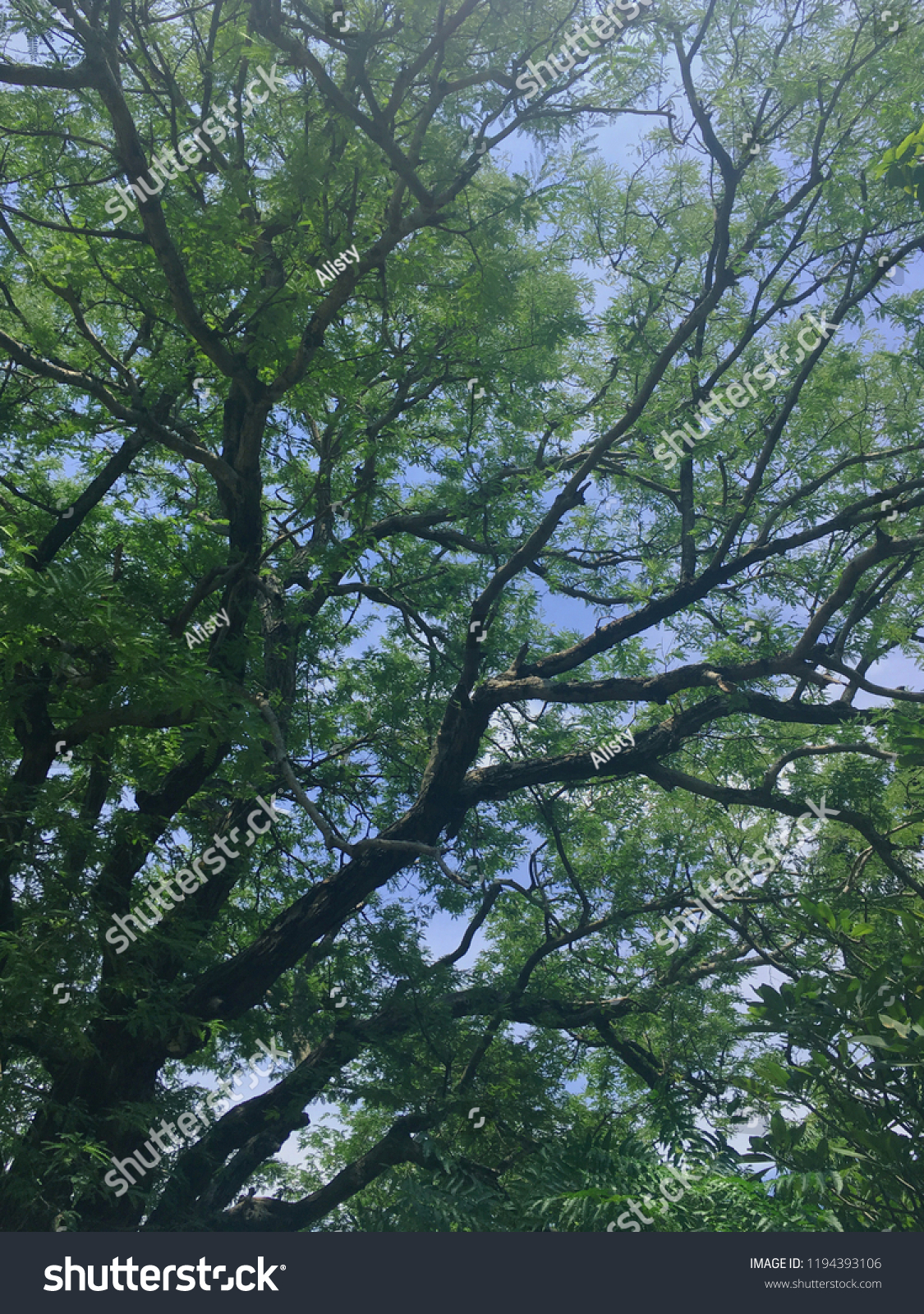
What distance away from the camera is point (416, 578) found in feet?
28.0

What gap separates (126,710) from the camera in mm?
5508

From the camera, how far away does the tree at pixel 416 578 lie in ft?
17.9

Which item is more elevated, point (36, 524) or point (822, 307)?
point (822, 307)

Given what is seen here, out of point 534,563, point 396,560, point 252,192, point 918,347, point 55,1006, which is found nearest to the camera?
point 55,1006

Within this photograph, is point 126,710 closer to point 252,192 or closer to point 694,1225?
point 252,192

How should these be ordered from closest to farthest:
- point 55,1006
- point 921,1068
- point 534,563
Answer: point 921,1068 → point 55,1006 → point 534,563

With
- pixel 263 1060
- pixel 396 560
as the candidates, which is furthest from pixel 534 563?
pixel 263 1060

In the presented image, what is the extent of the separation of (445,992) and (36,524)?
480 centimetres

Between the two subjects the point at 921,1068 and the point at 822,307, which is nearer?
the point at 921,1068

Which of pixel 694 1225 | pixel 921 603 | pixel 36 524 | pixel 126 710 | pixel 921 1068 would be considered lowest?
pixel 694 1225

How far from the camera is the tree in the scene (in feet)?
17.9

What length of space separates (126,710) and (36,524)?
2.14m

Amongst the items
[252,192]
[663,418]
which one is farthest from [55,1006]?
[663,418]

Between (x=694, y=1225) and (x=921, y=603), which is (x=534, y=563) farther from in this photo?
(x=694, y=1225)
